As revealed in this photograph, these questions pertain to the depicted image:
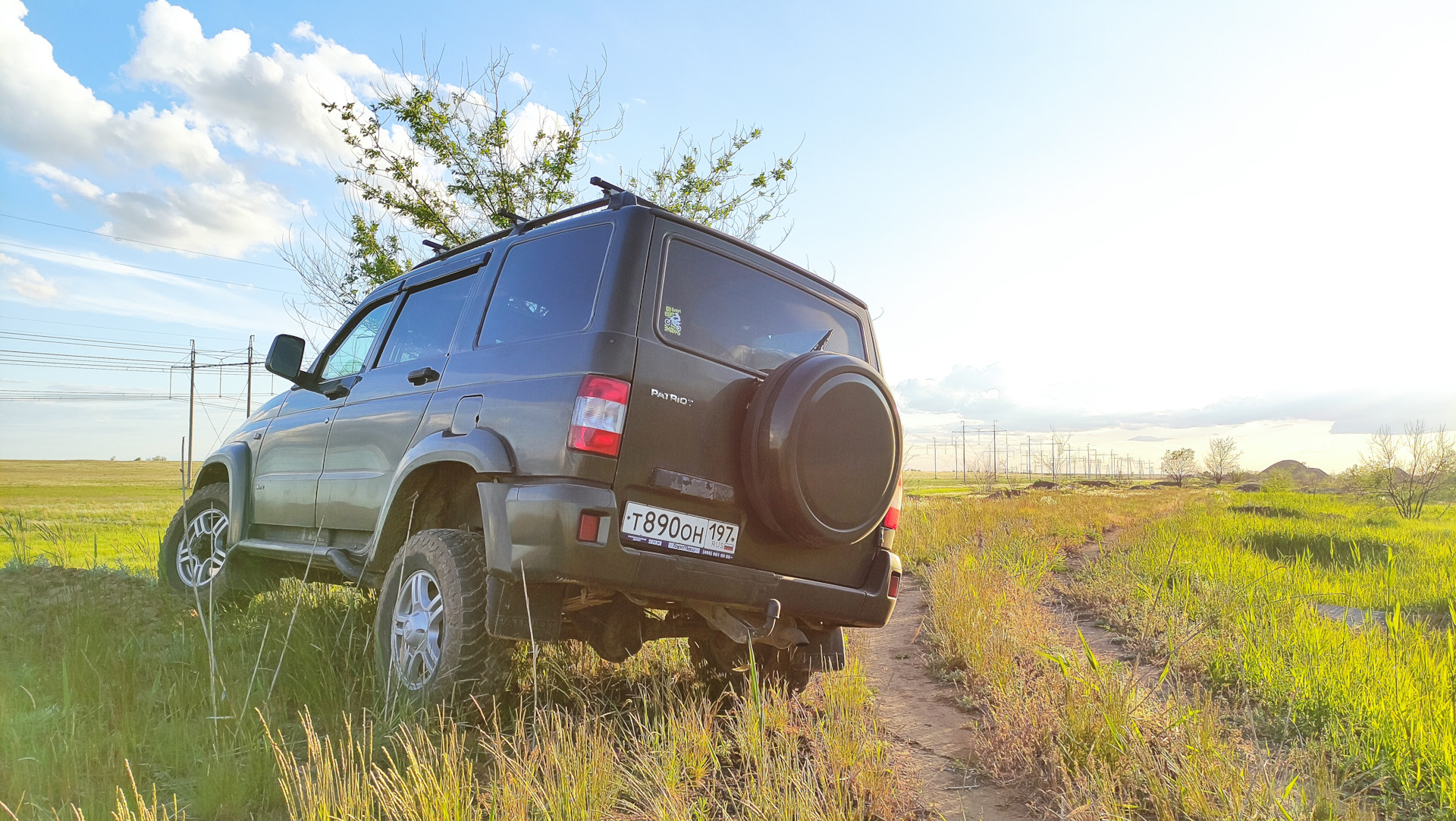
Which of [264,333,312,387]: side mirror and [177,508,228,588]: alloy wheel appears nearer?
[264,333,312,387]: side mirror

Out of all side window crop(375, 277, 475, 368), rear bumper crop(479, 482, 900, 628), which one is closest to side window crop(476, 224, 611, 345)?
side window crop(375, 277, 475, 368)

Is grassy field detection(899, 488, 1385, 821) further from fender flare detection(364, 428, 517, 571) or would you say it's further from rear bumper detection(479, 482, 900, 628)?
fender flare detection(364, 428, 517, 571)

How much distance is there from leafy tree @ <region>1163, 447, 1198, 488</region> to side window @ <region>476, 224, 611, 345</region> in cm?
8060

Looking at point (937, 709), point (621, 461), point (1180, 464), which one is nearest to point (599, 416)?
point (621, 461)

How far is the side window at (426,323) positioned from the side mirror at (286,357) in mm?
650

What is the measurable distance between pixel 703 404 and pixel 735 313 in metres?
0.52

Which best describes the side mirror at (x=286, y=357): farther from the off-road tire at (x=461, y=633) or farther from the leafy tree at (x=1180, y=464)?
the leafy tree at (x=1180, y=464)

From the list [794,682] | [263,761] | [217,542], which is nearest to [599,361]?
[263,761]

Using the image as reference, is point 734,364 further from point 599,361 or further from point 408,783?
point 408,783

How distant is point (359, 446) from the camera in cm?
391

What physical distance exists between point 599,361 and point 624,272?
397 mm

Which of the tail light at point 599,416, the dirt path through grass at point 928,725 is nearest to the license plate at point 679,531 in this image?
the tail light at point 599,416

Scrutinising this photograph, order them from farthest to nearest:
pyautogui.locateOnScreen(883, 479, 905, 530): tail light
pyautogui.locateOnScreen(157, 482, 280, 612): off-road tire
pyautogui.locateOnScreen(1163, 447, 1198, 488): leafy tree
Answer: pyautogui.locateOnScreen(1163, 447, 1198, 488): leafy tree → pyautogui.locateOnScreen(157, 482, 280, 612): off-road tire → pyautogui.locateOnScreen(883, 479, 905, 530): tail light

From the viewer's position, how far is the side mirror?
14.3 feet
